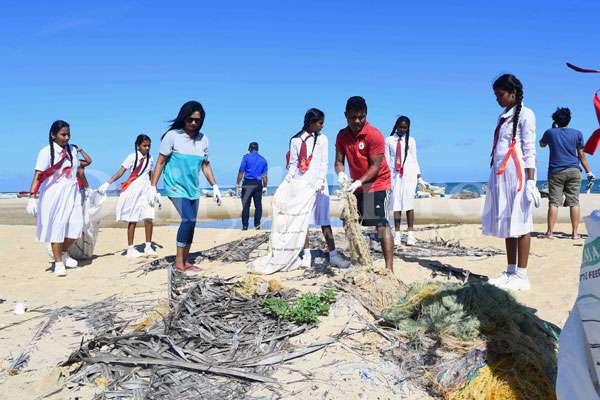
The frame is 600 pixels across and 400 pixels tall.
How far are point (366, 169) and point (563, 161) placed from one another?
416 centimetres

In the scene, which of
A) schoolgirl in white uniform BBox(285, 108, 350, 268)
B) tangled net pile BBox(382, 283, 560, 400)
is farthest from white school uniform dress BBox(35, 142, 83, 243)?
tangled net pile BBox(382, 283, 560, 400)

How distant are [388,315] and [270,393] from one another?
1127 millimetres

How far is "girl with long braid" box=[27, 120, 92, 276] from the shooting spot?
6.12m

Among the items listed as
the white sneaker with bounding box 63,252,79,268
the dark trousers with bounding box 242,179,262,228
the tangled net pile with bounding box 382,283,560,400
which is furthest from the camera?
the dark trousers with bounding box 242,179,262,228

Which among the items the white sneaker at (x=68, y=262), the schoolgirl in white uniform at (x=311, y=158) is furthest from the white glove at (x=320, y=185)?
the white sneaker at (x=68, y=262)

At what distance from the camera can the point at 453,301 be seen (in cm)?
316

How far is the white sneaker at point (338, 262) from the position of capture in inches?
233

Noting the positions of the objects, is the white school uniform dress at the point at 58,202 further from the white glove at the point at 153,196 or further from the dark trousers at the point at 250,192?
the dark trousers at the point at 250,192

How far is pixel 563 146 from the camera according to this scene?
7.38 metres

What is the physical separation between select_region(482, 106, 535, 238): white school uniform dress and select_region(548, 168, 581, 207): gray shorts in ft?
10.7

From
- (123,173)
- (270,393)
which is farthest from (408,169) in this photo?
(270,393)

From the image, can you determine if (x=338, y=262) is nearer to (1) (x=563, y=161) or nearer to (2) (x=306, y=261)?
(2) (x=306, y=261)

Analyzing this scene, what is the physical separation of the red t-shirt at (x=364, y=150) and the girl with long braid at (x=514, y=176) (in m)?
1.16

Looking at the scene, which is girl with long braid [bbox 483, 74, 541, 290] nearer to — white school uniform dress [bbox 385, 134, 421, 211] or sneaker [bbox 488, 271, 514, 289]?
sneaker [bbox 488, 271, 514, 289]
